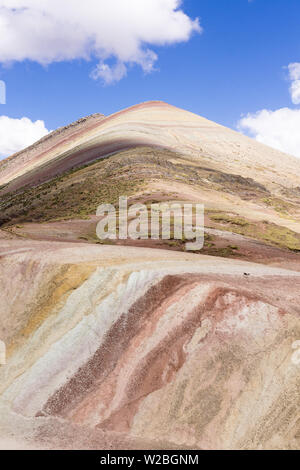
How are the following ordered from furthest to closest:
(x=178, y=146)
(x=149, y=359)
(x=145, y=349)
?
(x=178, y=146), (x=145, y=349), (x=149, y=359)

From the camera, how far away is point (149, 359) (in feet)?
33.1

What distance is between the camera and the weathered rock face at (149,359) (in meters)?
8.91

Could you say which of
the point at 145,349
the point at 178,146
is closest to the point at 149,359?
the point at 145,349

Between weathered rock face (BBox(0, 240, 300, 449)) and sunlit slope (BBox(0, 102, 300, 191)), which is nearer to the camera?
weathered rock face (BBox(0, 240, 300, 449))

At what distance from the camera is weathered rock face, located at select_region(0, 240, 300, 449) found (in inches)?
351

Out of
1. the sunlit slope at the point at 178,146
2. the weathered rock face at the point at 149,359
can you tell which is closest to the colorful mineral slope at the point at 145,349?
the weathered rock face at the point at 149,359

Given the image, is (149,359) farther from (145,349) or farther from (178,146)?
(178,146)

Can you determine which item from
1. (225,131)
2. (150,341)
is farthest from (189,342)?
(225,131)

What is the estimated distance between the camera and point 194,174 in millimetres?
38438

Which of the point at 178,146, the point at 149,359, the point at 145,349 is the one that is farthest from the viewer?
the point at 178,146

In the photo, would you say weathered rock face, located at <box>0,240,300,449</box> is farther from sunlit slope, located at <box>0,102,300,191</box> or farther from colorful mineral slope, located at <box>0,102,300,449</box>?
sunlit slope, located at <box>0,102,300,191</box>

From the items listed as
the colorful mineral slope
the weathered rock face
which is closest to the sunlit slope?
the colorful mineral slope

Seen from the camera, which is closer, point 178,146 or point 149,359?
point 149,359
